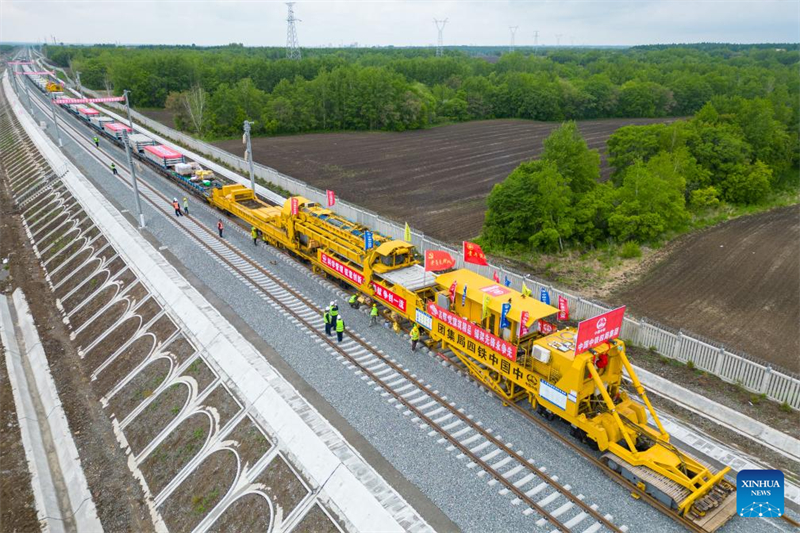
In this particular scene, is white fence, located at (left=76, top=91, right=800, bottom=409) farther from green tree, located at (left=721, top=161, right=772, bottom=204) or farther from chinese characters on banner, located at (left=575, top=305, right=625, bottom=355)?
green tree, located at (left=721, top=161, right=772, bottom=204)

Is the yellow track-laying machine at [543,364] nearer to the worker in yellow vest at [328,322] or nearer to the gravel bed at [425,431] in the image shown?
the gravel bed at [425,431]

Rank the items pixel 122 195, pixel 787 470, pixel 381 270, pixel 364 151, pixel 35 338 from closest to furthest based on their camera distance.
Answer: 1. pixel 787 470
2. pixel 381 270
3. pixel 35 338
4. pixel 122 195
5. pixel 364 151

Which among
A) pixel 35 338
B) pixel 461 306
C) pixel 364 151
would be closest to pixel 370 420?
pixel 461 306

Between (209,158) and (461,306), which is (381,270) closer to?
(461,306)

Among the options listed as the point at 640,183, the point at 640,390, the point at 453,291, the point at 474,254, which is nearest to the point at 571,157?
the point at 640,183

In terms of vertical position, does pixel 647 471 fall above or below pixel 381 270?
below

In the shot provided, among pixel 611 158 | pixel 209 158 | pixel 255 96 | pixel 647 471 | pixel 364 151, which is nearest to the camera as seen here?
pixel 647 471

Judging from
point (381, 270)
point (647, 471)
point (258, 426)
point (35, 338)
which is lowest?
point (35, 338)

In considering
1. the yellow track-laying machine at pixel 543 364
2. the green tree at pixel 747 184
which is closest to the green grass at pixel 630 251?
the yellow track-laying machine at pixel 543 364
